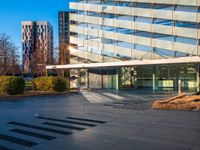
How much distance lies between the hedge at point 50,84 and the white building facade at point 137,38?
1094 cm

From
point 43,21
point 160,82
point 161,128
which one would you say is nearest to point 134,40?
point 160,82

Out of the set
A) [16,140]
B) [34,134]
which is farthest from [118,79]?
[16,140]

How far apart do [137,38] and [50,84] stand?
44.7 ft

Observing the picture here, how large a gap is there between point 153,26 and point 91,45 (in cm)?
1035

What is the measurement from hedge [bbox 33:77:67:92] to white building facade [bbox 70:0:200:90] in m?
10.9

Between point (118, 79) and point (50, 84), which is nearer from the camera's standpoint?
point (50, 84)

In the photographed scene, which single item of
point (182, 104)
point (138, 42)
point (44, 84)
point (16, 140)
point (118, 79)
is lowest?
point (16, 140)

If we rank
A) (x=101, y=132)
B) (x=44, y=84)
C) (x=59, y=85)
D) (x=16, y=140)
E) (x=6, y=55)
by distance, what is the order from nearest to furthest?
(x=16, y=140) → (x=101, y=132) → (x=44, y=84) → (x=59, y=85) → (x=6, y=55)

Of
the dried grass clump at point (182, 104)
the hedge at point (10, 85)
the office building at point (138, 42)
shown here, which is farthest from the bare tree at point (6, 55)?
the dried grass clump at point (182, 104)

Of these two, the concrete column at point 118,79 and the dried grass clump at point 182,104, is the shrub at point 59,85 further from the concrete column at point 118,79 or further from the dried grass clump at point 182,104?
the dried grass clump at point 182,104

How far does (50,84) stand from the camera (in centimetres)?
3147

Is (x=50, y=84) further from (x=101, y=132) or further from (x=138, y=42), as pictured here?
(x=101, y=132)

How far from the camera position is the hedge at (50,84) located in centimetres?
3159

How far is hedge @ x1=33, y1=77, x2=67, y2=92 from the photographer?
31594 mm
